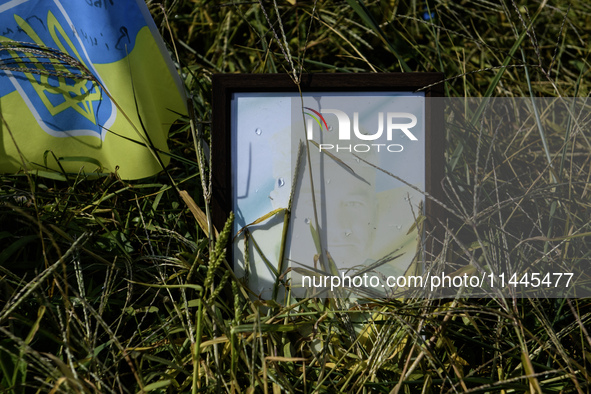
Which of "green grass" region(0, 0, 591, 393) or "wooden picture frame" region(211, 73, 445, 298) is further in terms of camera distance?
"wooden picture frame" region(211, 73, 445, 298)

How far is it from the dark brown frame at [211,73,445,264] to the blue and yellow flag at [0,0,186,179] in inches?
7.3

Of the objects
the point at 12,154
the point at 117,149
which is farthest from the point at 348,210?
the point at 12,154

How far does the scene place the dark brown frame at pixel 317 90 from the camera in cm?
108

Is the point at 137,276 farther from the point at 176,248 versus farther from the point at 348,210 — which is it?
the point at 348,210

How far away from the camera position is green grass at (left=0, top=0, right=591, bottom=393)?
872mm

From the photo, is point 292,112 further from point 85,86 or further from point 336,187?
point 85,86

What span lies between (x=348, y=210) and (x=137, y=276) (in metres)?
0.48

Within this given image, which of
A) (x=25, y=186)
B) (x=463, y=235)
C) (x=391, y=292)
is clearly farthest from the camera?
(x=25, y=186)

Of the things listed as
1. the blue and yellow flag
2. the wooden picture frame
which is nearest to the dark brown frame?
the wooden picture frame

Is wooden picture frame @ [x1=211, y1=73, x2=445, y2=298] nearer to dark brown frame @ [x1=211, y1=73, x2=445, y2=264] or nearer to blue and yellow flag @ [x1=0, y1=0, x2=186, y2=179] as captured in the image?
dark brown frame @ [x1=211, y1=73, x2=445, y2=264]

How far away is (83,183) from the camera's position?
4.31 feet

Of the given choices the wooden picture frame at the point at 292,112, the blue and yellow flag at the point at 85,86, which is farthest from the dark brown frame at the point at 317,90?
the blue and yellow flag at the point at 85,86

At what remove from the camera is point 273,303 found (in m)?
1.04

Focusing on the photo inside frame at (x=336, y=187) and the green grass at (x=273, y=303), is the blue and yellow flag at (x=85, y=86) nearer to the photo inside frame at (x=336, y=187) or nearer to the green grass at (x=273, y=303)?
the green grass at (x=273, y=303)
